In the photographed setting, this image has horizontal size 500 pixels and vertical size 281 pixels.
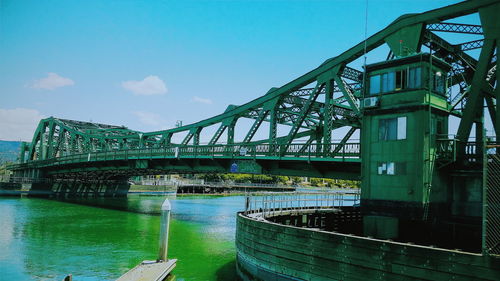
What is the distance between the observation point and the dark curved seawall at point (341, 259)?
11.7 meters

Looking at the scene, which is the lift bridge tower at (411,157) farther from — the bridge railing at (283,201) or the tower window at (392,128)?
the bridge railing at (283,201)

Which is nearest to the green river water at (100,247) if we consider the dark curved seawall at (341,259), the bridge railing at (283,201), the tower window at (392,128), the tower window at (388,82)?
the bridge railing at (283,201)

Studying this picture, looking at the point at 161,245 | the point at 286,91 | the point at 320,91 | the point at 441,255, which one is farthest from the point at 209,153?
the point at 441,255

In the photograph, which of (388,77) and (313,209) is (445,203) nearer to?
(388,77)

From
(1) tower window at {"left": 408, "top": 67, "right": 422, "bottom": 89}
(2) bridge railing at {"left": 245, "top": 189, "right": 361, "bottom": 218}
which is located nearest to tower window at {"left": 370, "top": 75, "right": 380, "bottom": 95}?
(1) tower window at {"left": 408, "top": 67, "right": 422, "bottom": 89}

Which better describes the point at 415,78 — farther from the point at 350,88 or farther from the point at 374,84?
the point at 350,88

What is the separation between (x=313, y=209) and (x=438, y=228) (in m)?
10.5

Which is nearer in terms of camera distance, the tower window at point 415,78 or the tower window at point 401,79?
the tower window at point 415,78

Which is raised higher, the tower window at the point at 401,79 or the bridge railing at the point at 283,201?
the tower window at the point at 401,79

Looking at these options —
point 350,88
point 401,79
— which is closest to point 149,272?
point 401,79

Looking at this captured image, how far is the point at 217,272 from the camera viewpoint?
22375 millimetres

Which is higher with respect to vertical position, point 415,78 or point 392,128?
point 415,78

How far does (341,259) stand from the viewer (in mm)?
14273

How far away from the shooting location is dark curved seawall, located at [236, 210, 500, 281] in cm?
1173
